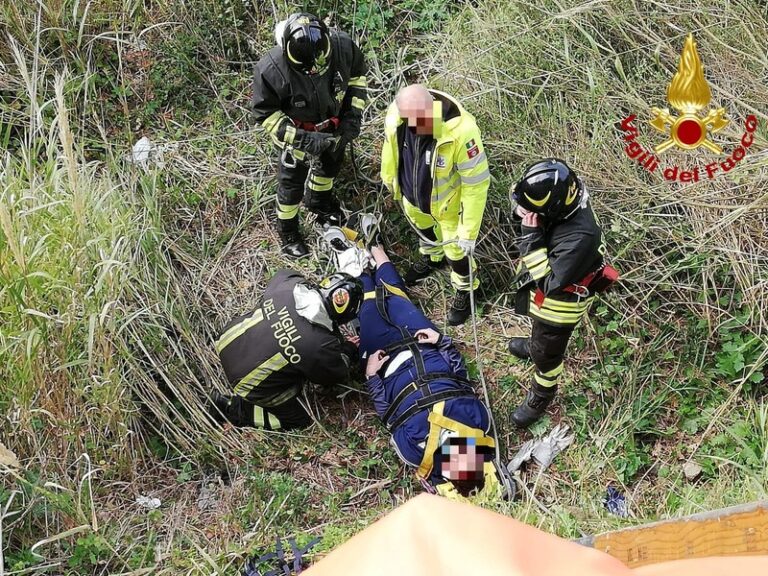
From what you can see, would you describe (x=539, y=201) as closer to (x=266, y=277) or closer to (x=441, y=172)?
(x=441, y=172)

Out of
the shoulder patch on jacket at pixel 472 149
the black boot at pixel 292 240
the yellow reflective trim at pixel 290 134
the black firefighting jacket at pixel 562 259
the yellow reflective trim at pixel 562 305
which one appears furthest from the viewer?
the black boot at pixel 292 240

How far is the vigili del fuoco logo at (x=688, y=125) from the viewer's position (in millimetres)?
4602

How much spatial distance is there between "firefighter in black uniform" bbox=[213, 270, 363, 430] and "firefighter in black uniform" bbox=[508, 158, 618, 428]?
3.70 feet

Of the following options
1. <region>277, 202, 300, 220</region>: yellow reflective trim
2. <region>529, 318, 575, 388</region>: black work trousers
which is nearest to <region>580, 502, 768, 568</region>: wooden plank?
<region>529, 318, 575, 388</region>: black work trousers

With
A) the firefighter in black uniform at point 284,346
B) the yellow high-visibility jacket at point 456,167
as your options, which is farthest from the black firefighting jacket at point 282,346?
the yellow high-visibility jacket at point 456,167

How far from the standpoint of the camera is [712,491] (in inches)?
147

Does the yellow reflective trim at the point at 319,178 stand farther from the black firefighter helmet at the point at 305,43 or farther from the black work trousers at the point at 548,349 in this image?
the black work trousers at the point at 548,349

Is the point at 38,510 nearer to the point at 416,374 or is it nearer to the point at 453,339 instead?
the point at 416,374


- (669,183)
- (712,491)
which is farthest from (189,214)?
(712,491)

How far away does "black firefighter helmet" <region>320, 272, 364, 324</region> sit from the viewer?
165 inches

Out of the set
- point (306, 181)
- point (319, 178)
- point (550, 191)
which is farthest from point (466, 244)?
point (306, 181)

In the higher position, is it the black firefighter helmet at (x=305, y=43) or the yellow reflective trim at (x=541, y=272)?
the black firefighter helmet at (x=305, y=43)

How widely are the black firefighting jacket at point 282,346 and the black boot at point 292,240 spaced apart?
0.82 meters

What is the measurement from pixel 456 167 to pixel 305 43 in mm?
1226
